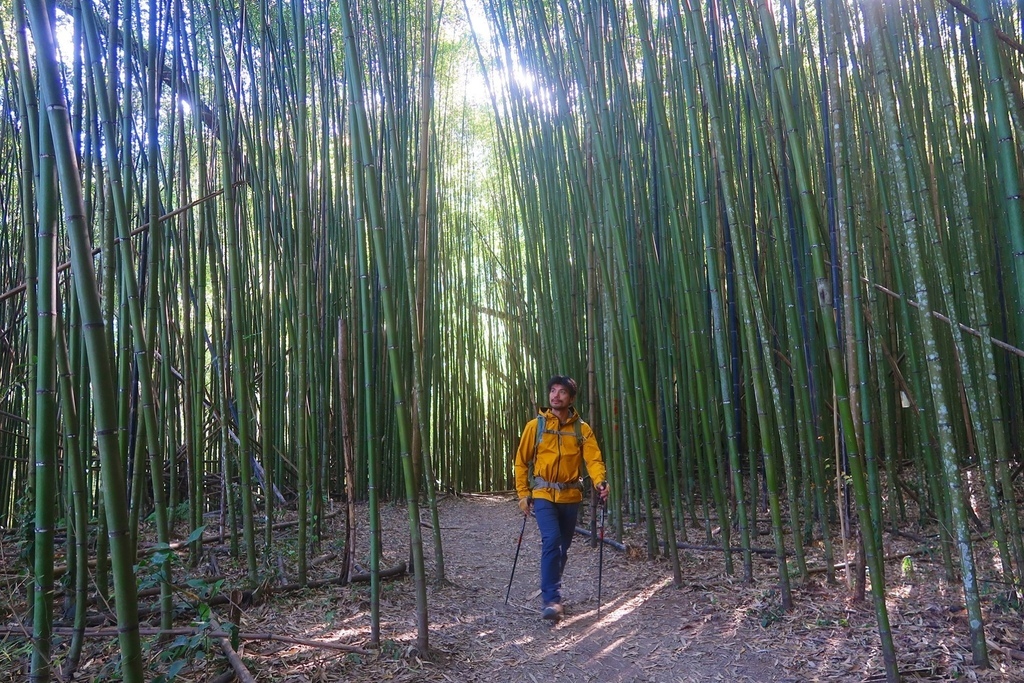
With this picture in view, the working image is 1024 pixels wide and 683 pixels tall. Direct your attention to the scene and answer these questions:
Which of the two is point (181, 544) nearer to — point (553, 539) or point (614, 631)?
point (553, 539)

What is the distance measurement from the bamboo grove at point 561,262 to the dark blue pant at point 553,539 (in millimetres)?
447

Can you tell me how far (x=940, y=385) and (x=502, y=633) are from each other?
5.45ft

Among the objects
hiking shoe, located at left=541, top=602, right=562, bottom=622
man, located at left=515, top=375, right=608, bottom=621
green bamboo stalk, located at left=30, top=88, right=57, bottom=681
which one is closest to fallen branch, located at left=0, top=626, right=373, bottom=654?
green bamboo stalk, located at left=30, top=88, right=57, bottom=681

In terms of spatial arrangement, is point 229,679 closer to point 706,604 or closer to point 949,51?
point 706,604

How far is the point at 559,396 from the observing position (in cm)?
299

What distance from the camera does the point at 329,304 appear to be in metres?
4.13

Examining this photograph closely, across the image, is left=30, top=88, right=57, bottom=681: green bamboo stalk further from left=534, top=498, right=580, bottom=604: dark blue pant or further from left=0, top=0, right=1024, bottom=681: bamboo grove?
left=534, top=498, right=580, bottom=604: dark blue pant

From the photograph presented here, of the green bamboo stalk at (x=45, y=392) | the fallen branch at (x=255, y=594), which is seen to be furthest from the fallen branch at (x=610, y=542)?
the green bamboo stalk at (x=45, y=392)

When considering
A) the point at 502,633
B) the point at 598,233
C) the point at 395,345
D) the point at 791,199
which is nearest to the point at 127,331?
the point at 395,345

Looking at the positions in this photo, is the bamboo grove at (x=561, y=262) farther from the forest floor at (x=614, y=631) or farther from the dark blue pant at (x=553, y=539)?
the dark blue pant at (x=553, y=539)

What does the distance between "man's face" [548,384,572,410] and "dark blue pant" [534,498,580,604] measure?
401mm

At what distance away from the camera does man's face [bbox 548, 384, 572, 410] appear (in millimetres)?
2990

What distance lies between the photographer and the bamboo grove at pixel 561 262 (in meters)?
1.83

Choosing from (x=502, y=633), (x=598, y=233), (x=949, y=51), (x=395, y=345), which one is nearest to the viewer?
(x=395, y=345)
